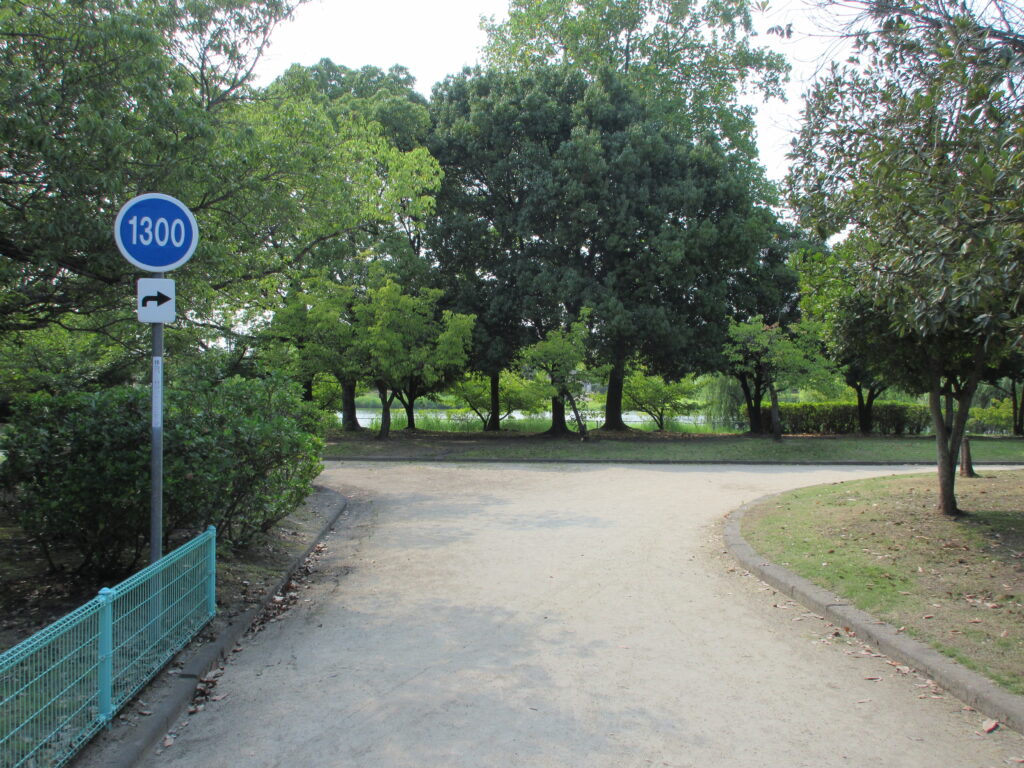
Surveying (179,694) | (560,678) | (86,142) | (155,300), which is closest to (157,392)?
(155,300)

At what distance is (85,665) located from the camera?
11.5 feet

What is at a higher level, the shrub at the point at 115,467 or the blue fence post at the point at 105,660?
the shrub at the point at 115,467

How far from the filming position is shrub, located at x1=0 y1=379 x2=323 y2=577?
17.9ft

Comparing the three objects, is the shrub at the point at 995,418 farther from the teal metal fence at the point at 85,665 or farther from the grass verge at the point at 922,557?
the teal metal fence at the point at 85,665

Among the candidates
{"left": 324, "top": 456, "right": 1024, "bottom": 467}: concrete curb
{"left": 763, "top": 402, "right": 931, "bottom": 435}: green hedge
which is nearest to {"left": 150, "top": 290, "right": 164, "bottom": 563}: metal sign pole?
{"left": 324, "top": 456, "right": 1024, "bottom": 467}: concrete curb

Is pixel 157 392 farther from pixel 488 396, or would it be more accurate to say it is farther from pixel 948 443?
pixel 488 396

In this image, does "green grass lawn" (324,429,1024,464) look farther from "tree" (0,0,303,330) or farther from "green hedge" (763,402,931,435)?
"tree" (0,0,303,330)

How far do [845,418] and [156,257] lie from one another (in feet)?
105

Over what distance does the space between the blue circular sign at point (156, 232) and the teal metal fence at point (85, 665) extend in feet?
6.63

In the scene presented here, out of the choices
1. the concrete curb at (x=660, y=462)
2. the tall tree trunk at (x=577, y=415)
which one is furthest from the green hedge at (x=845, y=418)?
the concrete curb at (x=660, y=462)

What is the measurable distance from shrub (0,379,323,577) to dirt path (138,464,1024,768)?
1.29 m

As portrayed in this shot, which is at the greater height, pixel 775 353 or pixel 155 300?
pixel 775 353

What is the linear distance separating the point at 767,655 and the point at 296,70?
32.2ft

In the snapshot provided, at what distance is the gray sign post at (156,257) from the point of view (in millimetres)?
4859
